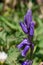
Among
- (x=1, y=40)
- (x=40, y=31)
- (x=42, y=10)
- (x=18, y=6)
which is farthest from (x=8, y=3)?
(x=1, y=40)

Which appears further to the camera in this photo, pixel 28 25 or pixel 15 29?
pixel 15 29

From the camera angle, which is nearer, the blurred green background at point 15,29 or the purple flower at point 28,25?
the purple flower at point 28,25

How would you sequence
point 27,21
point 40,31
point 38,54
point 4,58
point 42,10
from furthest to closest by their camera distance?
point 42,10, point 40,31, point 38,54, point 4,58, point 27,21

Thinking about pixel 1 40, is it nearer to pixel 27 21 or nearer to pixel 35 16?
pixel 27 21

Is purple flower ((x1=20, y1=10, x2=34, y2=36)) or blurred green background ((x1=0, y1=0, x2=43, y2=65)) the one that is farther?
blurred green background ((x1=0, y1=0, x2=43, y2=65))

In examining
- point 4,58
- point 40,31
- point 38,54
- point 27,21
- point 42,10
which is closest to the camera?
point 27,21

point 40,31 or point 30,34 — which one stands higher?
point 40,31

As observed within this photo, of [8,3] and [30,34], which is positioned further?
[8,3]

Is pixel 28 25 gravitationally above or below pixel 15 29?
below
